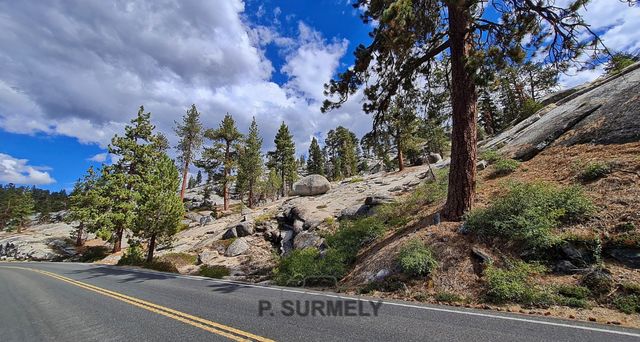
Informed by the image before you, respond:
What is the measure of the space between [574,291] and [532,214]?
2454 millimetres

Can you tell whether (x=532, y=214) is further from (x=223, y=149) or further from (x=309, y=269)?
(x=223, y=149)

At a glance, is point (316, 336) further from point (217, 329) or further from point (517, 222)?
point (517, 222)

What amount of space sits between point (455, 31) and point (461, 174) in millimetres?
4883

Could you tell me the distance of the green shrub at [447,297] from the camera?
21.8 ft

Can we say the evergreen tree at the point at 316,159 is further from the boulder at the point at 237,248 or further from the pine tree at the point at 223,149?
the boulder at the point at 237,248

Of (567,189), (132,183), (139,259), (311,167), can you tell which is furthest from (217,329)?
(311,167)

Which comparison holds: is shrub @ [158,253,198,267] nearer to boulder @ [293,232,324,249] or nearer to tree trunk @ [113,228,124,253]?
boulder @ [293,232,324,249]

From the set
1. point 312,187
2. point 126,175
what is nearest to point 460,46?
point 312,187

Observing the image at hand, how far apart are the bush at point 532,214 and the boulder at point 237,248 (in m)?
16.0

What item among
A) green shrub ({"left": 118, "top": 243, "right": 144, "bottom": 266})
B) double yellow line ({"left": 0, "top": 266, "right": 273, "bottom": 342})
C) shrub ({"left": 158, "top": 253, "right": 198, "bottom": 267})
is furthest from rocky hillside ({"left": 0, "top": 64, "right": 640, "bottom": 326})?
green shrub ({"left": 118, "top": 243, "right": 144, "bottom": 266})

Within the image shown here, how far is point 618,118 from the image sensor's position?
35.9ft

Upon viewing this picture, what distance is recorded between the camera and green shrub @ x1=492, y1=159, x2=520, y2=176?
13055 millimetres

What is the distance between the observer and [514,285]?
629cm

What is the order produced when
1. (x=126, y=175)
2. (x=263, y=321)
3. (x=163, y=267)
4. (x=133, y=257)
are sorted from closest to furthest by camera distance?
(x=263, y=321), (x=163, y=267), (x=133, y=257), (x=126, y=175)
